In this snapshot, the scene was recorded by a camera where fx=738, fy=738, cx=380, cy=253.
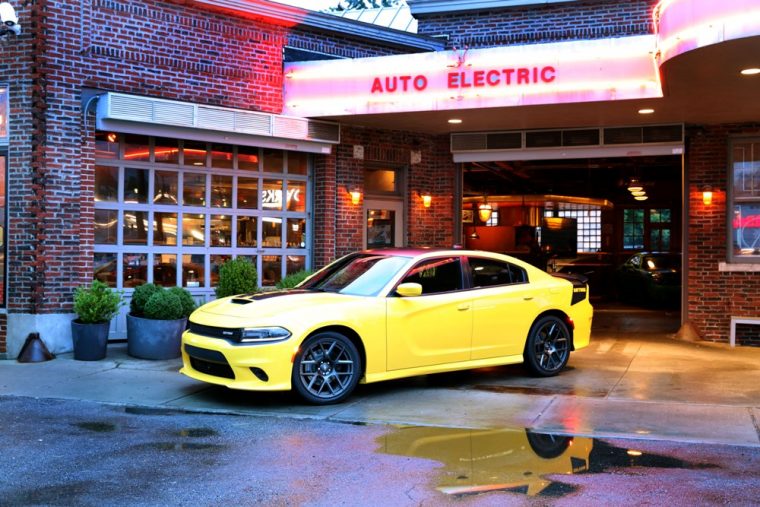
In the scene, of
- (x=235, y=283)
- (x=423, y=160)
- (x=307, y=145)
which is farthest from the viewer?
(x=423, y=160)

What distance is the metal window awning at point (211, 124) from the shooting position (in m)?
10.6

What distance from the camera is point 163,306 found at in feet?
33.0

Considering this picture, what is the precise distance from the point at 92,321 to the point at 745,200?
399 inches

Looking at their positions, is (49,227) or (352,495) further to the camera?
(49,227)

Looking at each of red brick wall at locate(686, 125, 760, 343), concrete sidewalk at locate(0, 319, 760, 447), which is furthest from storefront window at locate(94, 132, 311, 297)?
red brick wall at locate(686, 125, 760, 343)

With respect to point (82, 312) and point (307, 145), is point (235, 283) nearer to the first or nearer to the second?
point (82, 312)

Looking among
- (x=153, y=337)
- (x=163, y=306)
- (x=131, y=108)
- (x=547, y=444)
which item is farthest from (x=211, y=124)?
(x=547, y=444)

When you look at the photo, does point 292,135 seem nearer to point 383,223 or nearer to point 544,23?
point 383,223

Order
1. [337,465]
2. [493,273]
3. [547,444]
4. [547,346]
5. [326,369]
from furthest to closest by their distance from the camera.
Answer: [547,346]
[493,273]
[326,369]
[547,444]
[337,465]

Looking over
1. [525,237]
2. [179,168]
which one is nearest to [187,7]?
Result: [179,168]

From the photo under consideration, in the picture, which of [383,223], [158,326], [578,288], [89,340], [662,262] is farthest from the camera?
[662,262]

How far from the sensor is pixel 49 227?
33.5ft

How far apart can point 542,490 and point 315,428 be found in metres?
2.31

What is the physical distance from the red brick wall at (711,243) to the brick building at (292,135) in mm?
30
